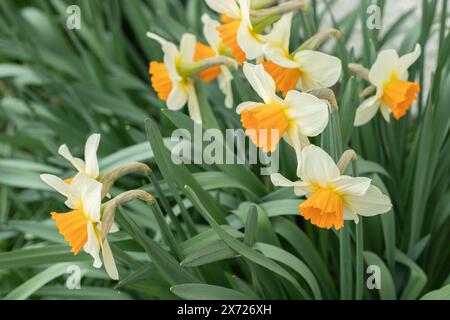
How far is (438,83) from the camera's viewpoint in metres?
1.54

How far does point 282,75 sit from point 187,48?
1.01 ft

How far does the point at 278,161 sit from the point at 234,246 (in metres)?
0.31

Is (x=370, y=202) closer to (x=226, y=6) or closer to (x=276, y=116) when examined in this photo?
(x=276, y=116)

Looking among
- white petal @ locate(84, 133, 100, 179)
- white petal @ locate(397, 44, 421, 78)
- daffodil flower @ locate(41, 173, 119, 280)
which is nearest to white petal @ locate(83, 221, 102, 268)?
daffodil flower @ locate(41, 173, 119, 280)

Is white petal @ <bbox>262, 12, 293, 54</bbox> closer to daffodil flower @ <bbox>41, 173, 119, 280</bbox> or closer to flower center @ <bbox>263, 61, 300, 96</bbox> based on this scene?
flower center @ <bbox>263, 61, 300, 96</bbox>

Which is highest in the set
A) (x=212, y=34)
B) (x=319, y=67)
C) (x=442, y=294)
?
(x=212, y=34)

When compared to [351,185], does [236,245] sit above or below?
below

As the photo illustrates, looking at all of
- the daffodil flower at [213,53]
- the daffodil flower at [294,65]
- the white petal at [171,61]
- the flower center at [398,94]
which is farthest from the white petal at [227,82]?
the flower center at [398,94]

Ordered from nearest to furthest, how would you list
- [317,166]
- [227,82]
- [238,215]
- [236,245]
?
[317,166] < [236,245] < [238,215] < [227,82]

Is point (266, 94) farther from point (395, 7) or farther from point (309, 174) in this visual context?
point (395, 7)

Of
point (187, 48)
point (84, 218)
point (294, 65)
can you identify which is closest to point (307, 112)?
point (294, 65)

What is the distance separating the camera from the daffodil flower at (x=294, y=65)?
4.17 ft

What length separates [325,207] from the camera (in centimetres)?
111
